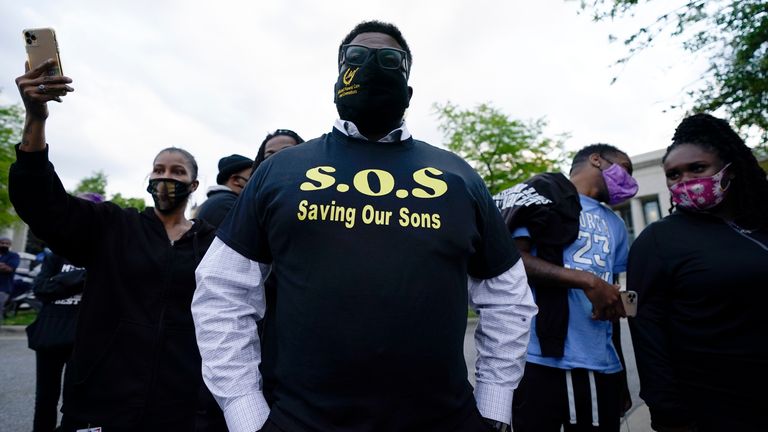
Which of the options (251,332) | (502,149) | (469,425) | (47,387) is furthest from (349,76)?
(502,149)

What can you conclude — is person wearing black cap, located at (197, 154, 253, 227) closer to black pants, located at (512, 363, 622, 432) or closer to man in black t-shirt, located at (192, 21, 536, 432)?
man in black t-shirt, located at (192, 21, 536, 432)

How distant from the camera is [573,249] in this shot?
9.34 feet

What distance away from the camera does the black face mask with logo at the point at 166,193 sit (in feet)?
9.39

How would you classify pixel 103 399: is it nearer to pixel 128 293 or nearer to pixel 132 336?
pixel 132 336

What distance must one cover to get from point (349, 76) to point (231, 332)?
1.11 m

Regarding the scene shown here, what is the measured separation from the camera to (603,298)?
250 centimetres

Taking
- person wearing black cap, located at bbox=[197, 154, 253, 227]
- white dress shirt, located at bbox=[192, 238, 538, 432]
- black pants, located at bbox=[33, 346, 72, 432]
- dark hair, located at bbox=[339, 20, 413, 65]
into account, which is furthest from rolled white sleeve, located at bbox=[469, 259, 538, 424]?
black pants, located at bbox=[33, 346, 72, 432]

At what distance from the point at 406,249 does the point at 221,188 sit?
2697 millimetres

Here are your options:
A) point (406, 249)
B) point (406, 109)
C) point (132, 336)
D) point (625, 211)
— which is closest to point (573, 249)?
point (406, 109)

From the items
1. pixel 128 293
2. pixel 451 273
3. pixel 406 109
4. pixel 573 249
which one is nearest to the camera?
pixel 451 273

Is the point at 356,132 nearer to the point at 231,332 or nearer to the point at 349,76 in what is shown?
the point at 349,76

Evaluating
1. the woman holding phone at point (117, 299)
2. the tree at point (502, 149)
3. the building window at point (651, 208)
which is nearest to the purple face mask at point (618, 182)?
the woman holding phone at point (117, 299)

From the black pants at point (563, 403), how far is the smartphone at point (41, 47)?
3057 mm

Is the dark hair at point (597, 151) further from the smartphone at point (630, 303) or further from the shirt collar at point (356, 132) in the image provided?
the shirt collar at point (356, 132)
